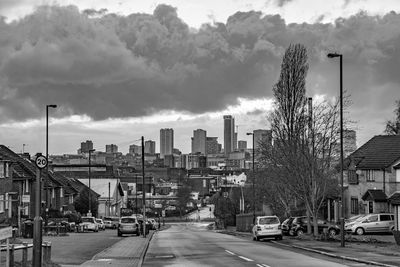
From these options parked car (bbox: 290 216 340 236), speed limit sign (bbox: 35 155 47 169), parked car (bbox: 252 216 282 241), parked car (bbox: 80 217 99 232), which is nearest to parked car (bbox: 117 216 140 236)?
parked car (bbox: 80 217 99 232)

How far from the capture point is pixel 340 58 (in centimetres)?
3897

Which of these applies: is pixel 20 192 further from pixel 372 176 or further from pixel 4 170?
pixel 372 176

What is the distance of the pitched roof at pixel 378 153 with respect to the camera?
6569 cm

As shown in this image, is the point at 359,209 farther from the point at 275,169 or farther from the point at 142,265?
the point at 142,265

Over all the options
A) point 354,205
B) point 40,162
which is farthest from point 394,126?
point 40,162

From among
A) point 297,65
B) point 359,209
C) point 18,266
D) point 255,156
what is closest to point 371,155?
point 359,209

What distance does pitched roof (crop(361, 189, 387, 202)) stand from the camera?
6397 centimetres

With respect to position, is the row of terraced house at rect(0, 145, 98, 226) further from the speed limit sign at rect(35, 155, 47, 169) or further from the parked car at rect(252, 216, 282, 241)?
the speed limit sign at rect(35, 155, 47, 169)

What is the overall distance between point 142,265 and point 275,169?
3022 centimetres

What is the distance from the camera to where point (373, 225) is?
54938 millimetres

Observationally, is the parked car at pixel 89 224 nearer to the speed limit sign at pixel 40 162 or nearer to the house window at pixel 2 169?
the house window at pixel 2 169

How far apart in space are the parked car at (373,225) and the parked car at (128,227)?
1755cm

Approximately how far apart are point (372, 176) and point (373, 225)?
41.9ft

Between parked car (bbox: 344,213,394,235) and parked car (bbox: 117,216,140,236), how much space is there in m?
17.5
